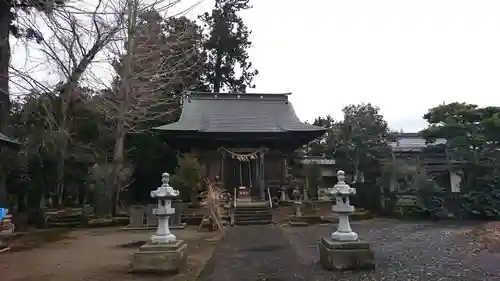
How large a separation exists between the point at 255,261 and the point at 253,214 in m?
8.12

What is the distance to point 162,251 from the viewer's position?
5.88m

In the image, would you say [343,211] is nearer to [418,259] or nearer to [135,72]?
[418,259]

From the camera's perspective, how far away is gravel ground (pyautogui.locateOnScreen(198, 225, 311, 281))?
578 cm

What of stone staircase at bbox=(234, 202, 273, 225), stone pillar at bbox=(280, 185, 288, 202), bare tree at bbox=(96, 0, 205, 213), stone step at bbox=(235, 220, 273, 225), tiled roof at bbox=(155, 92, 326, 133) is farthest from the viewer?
stone pillar at bbox=(280, 185, 288, 202)

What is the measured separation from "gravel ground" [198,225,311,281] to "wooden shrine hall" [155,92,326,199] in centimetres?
788

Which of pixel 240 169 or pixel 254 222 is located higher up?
pixel 240 169

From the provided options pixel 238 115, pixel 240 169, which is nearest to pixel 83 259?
pixel 240 169

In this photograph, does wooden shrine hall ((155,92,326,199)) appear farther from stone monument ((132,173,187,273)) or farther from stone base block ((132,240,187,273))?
stone base block ((132,240,187,273))

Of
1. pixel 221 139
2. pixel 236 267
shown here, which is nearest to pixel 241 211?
pixel 221 139

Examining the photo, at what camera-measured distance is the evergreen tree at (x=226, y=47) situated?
102ft

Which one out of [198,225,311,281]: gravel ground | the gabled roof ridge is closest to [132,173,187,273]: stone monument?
[198,225,311,281]: gravel ground

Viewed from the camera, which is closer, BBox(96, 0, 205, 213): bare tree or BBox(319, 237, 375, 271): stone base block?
BBox(319, 237, 375, 271): stone base block

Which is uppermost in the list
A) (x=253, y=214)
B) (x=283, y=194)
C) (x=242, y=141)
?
(x=242, y=141)

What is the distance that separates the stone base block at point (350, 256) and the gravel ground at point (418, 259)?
0.48 ft
